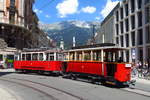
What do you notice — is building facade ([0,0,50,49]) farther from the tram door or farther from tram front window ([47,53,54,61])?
the tram door

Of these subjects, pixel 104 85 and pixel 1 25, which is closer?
pixel 104 85

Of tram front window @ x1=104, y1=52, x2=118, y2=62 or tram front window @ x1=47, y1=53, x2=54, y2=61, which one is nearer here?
tram front window @ x1=104, y1=52, x2=118, y2=62

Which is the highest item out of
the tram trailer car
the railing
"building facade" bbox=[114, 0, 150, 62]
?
"building facade" bbox=[114, 0, 150, 62]

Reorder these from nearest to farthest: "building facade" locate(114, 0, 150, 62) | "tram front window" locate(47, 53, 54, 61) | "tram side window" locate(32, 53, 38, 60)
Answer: "tram front window" locate(47, 53, 54, 61) → "tram side window" locate(32, 53, 38, 60) → "building facade" locate(114, 0, 150, 62)

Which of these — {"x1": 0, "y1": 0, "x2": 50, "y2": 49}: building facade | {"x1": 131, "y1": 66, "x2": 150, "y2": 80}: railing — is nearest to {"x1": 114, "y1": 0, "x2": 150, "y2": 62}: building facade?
{"x1": 131, "y1": 66, "x2": 150, "y2": 80}: railing

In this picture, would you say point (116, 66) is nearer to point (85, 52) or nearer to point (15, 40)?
point (85, 52)

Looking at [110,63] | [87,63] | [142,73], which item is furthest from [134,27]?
[110,63]

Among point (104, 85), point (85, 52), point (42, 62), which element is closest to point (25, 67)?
point (42, 62)

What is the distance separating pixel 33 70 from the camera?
29.9m

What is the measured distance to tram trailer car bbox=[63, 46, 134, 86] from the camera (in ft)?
56.7

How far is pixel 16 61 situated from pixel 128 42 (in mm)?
27586

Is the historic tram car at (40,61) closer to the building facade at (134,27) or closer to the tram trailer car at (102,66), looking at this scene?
the tram trailer car at (102,66)

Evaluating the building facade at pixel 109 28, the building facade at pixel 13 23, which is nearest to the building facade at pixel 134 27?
the building facade at pixel 109 28

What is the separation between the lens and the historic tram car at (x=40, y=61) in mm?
26255
